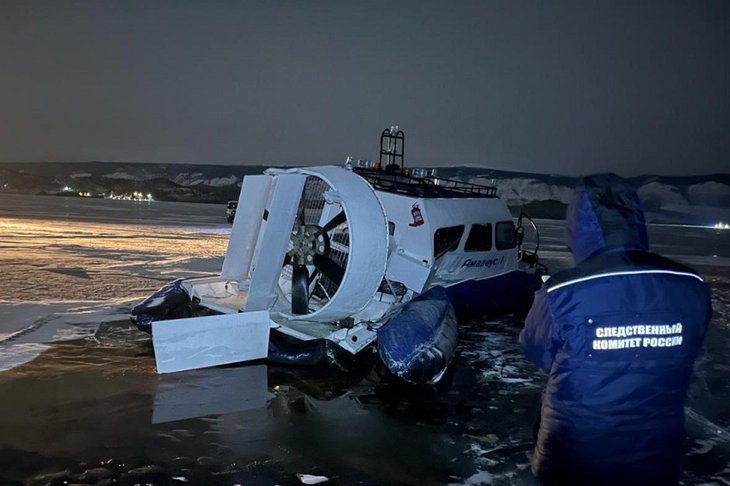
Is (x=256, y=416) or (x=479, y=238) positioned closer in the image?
(x=256, y=416)

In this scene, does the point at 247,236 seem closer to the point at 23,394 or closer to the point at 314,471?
the point at 23,394

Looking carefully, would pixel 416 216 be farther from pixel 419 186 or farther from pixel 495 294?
pixel 495 294

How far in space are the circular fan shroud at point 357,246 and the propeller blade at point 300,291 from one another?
0.10m

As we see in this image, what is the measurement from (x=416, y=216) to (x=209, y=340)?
3291 mm

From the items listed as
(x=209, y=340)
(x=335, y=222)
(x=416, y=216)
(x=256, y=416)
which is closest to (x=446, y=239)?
→ (x=416, y=216)

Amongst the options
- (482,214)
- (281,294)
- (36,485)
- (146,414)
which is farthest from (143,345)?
(482,214)

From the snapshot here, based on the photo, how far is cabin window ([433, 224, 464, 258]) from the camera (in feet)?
26.6

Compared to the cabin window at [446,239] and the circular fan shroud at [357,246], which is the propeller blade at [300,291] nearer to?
the circular fan shroud at [357,246]

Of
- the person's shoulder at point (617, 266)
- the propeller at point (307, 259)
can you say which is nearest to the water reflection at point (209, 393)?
the propeller at point (307, 259)

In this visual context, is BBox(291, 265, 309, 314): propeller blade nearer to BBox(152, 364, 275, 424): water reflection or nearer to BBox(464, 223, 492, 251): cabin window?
BBox(152, 364, 275, 424): water reflection

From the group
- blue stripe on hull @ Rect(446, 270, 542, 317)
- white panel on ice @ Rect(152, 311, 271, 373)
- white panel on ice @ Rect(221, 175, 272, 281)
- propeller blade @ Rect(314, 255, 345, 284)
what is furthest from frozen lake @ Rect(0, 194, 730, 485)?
white panel on ice @ Rect(221, 175, 272, 281)

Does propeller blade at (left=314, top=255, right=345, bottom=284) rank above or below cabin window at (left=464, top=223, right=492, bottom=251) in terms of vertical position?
below

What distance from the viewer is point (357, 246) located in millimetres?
6137

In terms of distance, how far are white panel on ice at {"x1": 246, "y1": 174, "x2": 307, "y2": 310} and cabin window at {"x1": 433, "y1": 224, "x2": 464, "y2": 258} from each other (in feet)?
7.47
